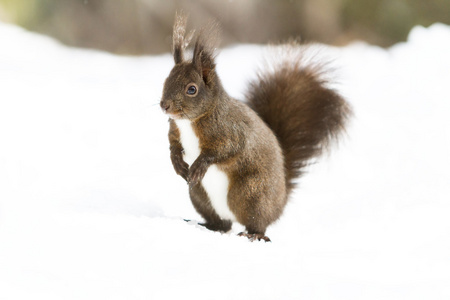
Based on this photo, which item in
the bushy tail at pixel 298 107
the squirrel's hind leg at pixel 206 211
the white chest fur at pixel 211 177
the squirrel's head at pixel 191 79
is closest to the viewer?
the squirrel's head at pixel 191 79

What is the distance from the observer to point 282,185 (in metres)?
2.57

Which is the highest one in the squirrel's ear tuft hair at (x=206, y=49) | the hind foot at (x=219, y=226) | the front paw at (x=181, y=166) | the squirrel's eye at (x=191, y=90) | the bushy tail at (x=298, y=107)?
the bushy tail at (x=298, y=107)

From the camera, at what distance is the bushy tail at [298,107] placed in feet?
9.38

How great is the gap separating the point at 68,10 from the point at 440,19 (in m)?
3.30

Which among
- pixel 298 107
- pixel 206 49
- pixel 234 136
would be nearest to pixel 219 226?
pixel 234 136

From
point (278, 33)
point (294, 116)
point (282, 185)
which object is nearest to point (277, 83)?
point (294, 116)

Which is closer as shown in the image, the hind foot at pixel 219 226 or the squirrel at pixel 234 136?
the squirrel at pixel 234 136

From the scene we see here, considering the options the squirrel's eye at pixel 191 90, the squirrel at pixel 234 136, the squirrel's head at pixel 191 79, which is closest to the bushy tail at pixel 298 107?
the squirrel at pixel 234 136

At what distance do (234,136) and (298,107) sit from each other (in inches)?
24.8

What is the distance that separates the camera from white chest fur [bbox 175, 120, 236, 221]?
235cm

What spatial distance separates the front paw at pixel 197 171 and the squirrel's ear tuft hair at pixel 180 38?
15.9 inches

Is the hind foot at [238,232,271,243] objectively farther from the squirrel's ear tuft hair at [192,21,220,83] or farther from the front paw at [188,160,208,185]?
the squirrel's ear tuft hair at [192,21,220,83]

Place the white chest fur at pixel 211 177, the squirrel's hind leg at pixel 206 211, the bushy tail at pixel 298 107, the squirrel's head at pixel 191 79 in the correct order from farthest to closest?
the bushy tail at pixel 298 107 → the squirrel's hind leg at pixel 206 211 → the white chest fur at pixel 211 177 → the squirrel's head at pixel 191 79

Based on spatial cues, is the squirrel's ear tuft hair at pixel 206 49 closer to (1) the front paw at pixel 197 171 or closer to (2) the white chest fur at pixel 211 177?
(2) the white chest fur at pixel 211 177
